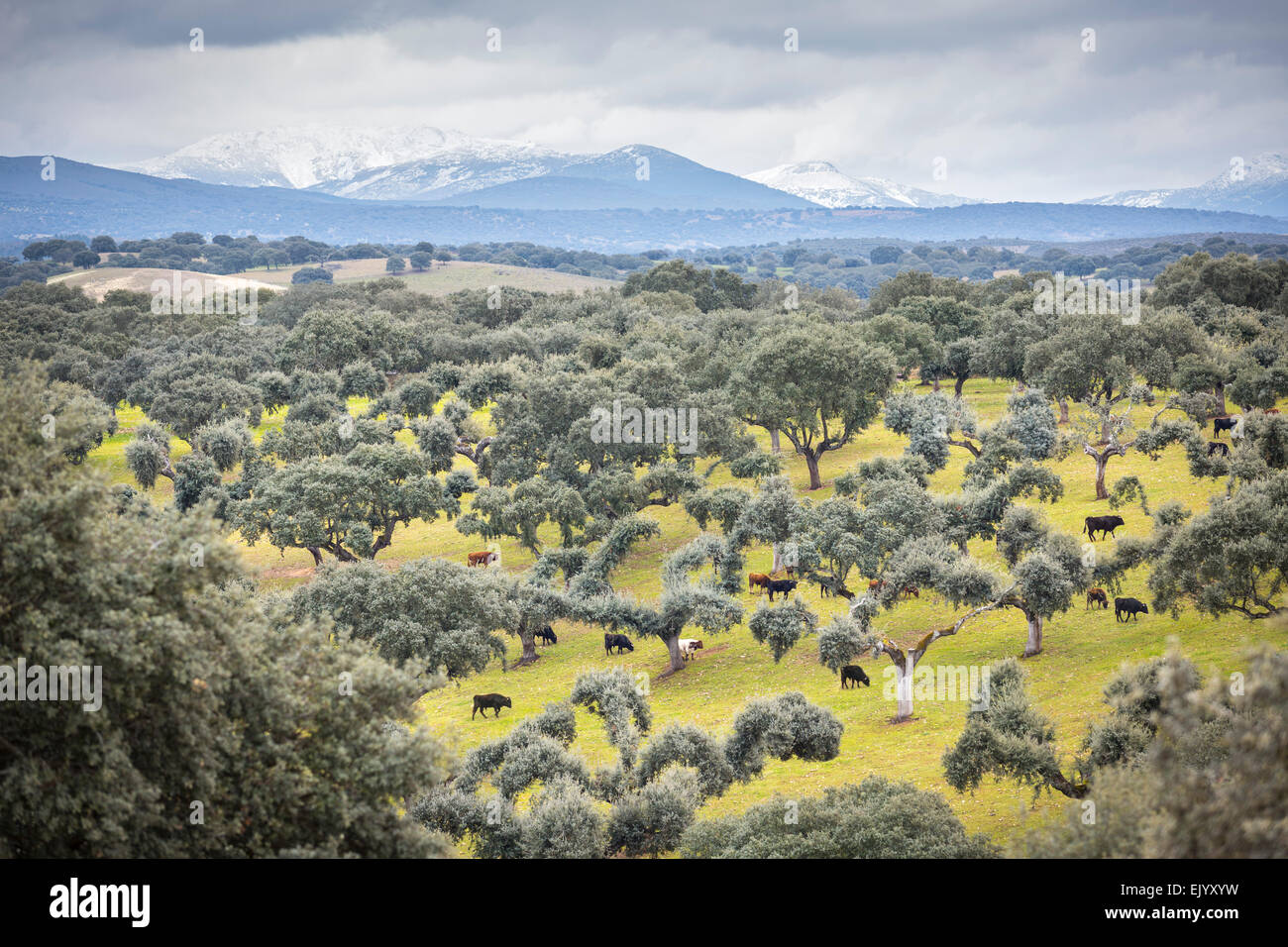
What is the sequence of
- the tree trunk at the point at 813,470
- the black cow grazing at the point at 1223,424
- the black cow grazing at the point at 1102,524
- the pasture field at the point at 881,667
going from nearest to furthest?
the pasture field at the point at 881,667 < the black cow grazing at the point at 1102,524 < the black cow grazing at the point at 1223,424 < the tree trunk at the point at 813,470

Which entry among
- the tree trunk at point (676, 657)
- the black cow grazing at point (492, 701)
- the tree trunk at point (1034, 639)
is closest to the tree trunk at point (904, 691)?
the tree trunk at point (1034, 639)

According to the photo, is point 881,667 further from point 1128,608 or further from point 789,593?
point 1128,608

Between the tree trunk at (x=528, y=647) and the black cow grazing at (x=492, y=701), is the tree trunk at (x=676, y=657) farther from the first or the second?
the black cow grazing at (x=492, y=701)

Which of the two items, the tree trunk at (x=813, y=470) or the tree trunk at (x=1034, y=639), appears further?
the tree trunk at (x=813, y=470)

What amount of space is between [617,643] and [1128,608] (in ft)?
79.8

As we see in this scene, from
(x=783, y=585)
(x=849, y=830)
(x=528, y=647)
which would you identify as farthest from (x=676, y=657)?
(x=849, y=830)

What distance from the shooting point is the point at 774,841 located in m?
21.1

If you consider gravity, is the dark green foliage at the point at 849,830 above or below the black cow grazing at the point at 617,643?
above

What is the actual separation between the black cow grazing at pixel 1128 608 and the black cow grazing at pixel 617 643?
23348 millimetres

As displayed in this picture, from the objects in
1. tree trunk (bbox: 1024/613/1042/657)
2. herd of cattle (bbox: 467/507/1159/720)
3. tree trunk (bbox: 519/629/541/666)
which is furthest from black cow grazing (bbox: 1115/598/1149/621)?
tree trunk (bbox: 519/629/541/666)

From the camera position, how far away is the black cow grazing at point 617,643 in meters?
48.8
